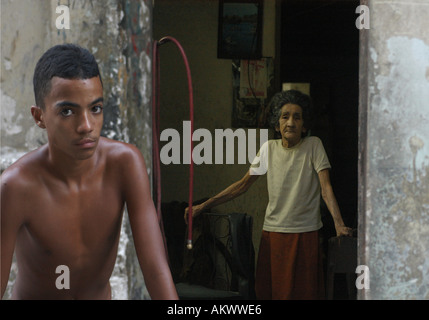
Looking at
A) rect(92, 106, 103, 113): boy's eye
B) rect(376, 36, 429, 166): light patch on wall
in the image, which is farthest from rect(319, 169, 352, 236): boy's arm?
rect(92, 106, 103, 113): boy's eye

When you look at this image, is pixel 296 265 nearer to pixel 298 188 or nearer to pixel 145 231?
pixel 298 188

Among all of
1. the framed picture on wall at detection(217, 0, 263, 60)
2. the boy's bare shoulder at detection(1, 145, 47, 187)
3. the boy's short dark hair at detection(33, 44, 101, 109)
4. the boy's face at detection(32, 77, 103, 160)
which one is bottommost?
the boy's bare shoulder at detection(1, 145, 47, 187)

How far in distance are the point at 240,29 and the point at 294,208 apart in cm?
200

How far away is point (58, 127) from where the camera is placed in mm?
2162

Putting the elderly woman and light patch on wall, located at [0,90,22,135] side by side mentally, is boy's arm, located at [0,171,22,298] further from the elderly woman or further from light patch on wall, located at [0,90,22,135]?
the elderly woman

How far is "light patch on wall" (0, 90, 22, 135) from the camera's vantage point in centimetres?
300

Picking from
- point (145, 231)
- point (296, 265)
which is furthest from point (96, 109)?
point (296, 265)

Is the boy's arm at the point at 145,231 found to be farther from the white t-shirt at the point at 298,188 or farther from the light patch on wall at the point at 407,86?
the white t-shirt at the point at 298,188

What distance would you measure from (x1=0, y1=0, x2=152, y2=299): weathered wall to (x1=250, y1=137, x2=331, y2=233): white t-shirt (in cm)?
139

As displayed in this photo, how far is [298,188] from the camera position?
412 cm

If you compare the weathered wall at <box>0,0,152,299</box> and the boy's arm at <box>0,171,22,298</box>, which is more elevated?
the weathered wall at <box>0,0,152,299</box>
